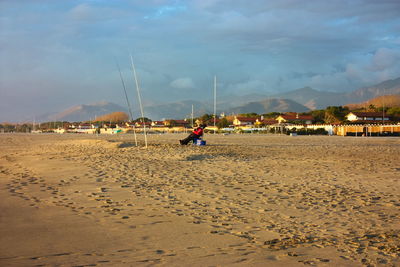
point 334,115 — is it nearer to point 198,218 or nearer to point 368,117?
point 368,117

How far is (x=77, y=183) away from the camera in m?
8.36

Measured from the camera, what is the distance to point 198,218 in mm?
5531

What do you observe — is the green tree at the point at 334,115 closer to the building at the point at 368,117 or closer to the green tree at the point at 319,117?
the green tree at the point at 319,117

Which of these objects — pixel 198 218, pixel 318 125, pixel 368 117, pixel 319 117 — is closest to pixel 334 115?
pixel 319 117

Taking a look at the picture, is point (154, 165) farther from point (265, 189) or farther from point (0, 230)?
point (0, 230)

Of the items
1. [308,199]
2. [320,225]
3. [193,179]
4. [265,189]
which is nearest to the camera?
[320,225]

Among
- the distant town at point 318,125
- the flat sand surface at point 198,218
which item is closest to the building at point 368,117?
the distant town at point 318,125

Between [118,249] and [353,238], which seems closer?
[118,249]

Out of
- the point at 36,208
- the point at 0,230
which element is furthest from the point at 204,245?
the point at 36,208

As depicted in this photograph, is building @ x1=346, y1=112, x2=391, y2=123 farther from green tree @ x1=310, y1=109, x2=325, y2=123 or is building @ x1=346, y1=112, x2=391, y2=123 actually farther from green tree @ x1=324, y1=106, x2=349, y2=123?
green tree @ x1=310, y1=109, x2=325, y2=123

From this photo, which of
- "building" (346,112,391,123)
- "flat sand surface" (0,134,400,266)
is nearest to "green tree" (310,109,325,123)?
"building" (346,112,391,123)

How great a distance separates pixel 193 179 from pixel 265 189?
1.96 meters

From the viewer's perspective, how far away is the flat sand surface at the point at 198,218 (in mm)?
3969

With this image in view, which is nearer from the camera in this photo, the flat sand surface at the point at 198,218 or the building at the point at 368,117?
the flat sand surface at the point at 198,218
